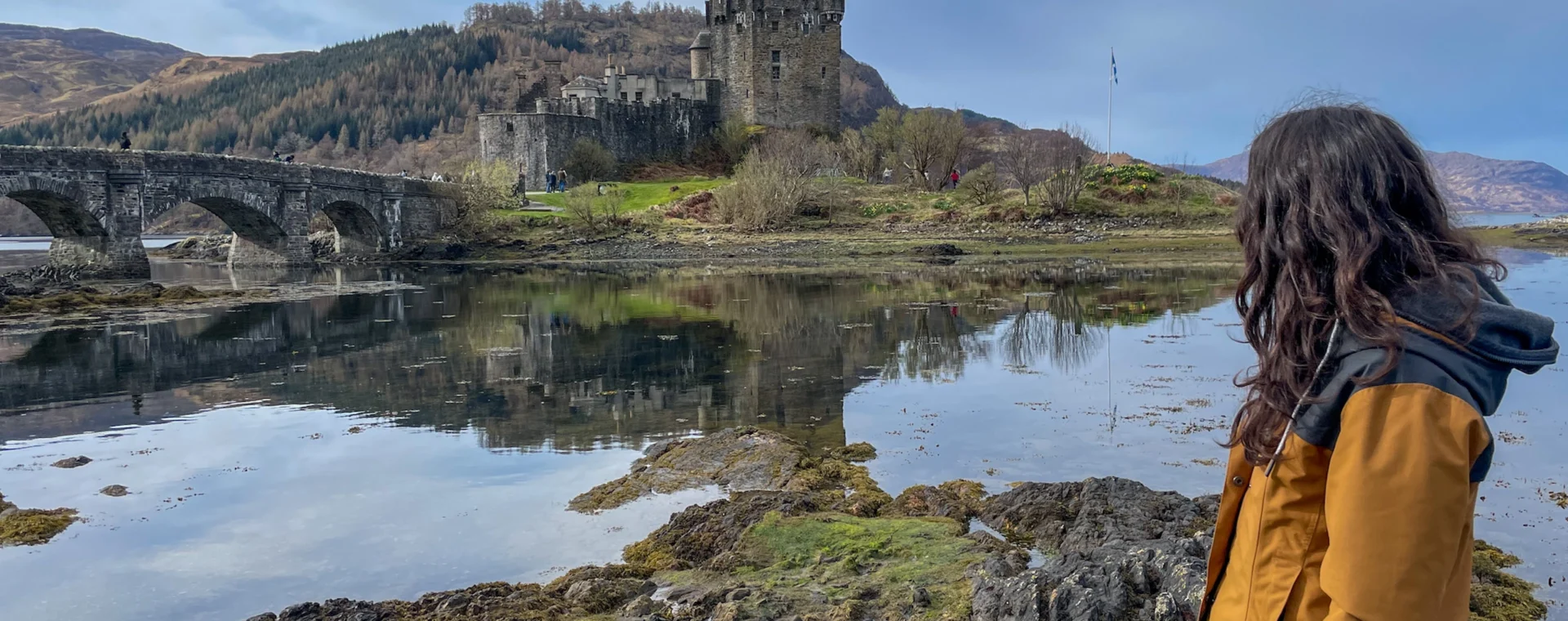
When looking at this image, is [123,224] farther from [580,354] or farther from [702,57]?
[702,57]

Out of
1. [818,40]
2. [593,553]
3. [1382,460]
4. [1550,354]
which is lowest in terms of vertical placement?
[593,553]

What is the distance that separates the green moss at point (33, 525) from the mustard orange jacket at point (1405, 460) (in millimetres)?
7226

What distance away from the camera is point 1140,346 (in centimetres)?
1420

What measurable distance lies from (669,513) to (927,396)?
14.4 ft

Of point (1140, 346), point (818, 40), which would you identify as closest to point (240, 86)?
point (818, 40)

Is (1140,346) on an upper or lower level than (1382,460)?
lower

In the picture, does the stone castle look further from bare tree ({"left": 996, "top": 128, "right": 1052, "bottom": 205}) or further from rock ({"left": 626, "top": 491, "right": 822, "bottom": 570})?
rock ({"left": 626, "top": 491, "right": 822, "bottom": 570})

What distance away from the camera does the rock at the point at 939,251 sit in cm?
3497

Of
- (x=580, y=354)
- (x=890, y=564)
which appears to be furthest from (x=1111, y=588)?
(x=580, y=354)

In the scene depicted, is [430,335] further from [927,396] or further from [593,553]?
[593,553]

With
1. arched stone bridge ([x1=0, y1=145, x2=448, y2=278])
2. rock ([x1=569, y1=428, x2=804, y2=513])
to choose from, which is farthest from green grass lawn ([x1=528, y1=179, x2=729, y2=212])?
rock ([x1=569, y1=428, x2=804, y2=513])

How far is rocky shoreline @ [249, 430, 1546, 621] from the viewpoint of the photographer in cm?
440

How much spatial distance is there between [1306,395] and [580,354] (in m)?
13.3

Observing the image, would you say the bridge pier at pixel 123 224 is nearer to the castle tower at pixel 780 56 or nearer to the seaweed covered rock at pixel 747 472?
the seaweed covered rock at pixel 747 472
